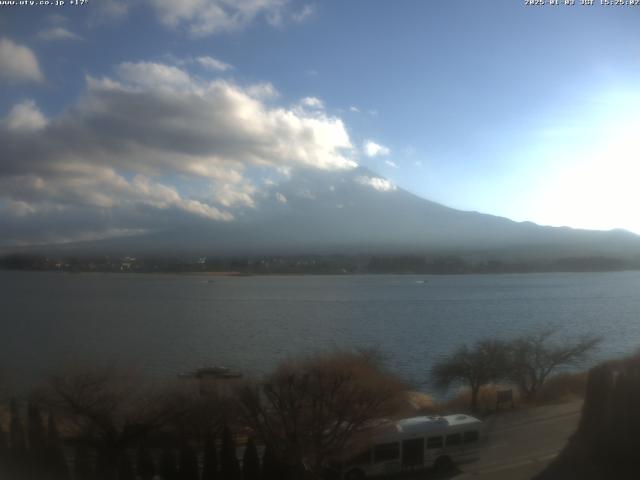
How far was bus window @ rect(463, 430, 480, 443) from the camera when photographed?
4902 mm

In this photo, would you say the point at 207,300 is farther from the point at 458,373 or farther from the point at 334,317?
the point at 458,373

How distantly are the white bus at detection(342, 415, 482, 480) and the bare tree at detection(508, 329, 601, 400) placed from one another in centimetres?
163

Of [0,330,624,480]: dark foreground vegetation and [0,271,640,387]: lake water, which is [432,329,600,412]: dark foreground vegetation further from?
[0,330,624,480]: dark foreground vegetation

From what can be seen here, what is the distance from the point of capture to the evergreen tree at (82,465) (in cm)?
476

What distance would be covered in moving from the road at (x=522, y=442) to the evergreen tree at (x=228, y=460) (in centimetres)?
194

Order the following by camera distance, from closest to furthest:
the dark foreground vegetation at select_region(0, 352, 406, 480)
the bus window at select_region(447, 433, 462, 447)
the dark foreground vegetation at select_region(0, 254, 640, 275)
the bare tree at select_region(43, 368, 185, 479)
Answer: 1. the dark foreground vegetation at select_region(0, 352, 406, 480)
2. the bus window at select_region(447, 433, 462, 447)
3. the bare tree at select_region(43, 368, 185, 479)
4. the dark foreground vegetation at select_region(0, 254, 640, 275)

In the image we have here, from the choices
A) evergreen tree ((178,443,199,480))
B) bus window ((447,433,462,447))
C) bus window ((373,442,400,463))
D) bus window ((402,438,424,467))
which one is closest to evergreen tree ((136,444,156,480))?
evergreen tree ((178,443,199,480))

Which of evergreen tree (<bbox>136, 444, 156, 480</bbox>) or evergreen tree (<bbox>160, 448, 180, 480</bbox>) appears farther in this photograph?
evergreen tree (<bbox>136, 444, 156, 480</bbox>)

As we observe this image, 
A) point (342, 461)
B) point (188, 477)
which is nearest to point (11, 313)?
point (188, 477)

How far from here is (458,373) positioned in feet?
21.5

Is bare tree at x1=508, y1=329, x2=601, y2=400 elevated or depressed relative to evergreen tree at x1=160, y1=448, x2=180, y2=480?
elevated

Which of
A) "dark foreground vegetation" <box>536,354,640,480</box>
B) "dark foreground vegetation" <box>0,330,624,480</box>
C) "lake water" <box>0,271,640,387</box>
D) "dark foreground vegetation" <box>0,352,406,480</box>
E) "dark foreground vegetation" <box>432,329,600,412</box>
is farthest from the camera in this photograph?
"lake water" <box>0,271,640,387</box>

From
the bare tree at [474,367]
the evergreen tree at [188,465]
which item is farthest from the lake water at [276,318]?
the evergreen tree at [188,465]

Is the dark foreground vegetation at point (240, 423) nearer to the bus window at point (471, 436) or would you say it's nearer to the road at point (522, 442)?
the road at point (522, 442)
